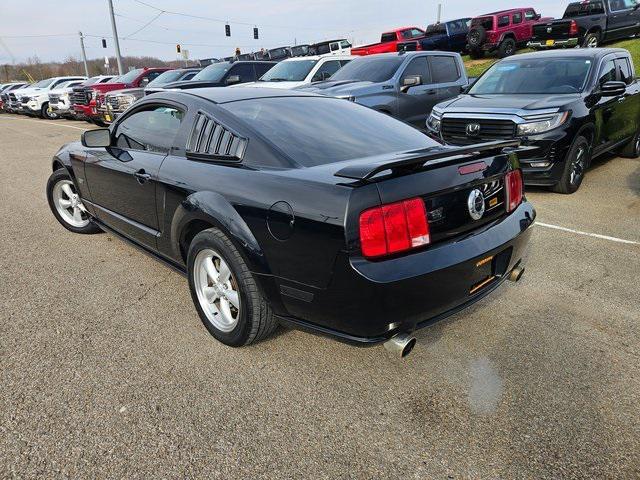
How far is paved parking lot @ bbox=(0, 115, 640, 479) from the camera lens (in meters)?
2.08

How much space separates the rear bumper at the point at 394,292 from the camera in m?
2.18

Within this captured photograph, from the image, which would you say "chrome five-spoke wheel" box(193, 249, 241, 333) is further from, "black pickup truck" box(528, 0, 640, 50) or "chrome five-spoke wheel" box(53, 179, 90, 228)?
"black pickup truck" box(528, 0, 640, 50)

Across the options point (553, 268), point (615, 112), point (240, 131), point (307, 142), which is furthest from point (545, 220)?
point (240, 131)

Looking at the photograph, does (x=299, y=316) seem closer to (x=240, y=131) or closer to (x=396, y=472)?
(x=396, y=472)

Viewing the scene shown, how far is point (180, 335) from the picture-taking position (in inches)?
122

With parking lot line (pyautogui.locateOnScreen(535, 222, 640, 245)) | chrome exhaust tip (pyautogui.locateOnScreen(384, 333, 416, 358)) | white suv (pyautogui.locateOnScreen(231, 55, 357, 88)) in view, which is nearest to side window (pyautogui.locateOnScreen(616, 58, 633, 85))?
parking lot line (pyautogui.locateOnScreen(535, 222, 640, 245))

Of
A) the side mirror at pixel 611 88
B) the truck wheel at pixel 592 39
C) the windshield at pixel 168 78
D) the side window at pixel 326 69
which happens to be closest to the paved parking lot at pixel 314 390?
the side mirror at pixel 611 88

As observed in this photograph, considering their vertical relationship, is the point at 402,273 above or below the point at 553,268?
above

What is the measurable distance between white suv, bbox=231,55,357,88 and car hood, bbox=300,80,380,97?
7.15ft

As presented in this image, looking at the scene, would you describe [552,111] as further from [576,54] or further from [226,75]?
[226,75]

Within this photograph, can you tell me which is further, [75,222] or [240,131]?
[75,222]

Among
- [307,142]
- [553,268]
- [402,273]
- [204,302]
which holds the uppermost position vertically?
[307,142]

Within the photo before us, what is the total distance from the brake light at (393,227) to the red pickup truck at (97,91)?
1420 cm

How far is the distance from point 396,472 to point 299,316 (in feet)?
2.79
